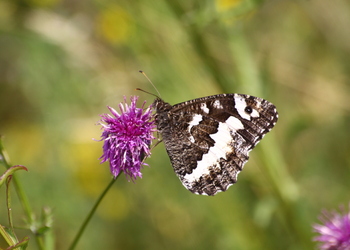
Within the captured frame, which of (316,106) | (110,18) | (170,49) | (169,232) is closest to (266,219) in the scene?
(169,232)

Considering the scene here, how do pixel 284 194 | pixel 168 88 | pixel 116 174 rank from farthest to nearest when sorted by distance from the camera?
pixel 168 88
pixel 284 194
pixel 116 174

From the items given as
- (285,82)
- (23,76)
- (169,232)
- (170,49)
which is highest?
(285,82)

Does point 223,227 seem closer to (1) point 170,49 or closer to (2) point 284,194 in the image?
(2) point 284,194

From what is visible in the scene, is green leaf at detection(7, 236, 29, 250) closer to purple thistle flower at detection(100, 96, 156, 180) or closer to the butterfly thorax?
purple thistle flower at detection(100, 96, 156, 180)

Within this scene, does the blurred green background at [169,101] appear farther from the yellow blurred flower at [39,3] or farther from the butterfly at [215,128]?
the butterfly at [215,128]

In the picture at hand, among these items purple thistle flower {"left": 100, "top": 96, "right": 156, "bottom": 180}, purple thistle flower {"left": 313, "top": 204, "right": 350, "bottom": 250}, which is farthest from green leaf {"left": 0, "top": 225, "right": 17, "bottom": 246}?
purple thistle flower {"left": 313, "top": 204, "right": 350, "bottom": 250}

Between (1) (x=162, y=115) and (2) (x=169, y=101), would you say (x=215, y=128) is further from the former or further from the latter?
(2) (x=169, y=101)
